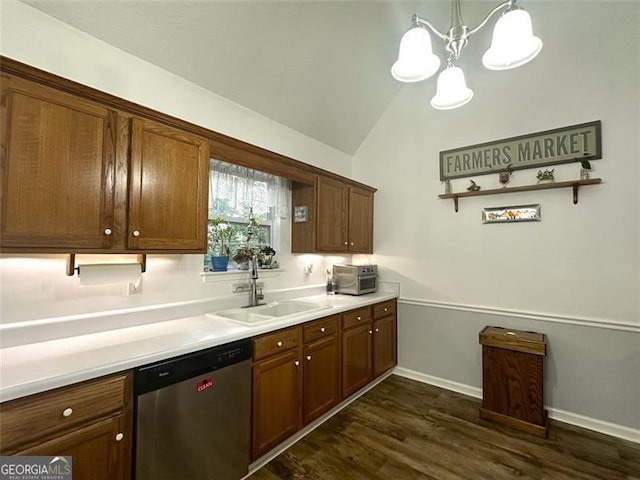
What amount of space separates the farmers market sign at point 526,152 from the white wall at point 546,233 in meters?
0.07

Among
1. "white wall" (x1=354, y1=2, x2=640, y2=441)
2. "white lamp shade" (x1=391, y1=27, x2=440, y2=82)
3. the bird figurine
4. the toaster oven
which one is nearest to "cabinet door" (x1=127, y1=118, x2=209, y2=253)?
"white lamp shade" (x1=391, y1=27, x2=440, y2=82)

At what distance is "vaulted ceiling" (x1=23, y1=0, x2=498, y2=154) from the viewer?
1.83 metres

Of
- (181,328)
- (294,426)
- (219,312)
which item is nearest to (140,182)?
(181,328)

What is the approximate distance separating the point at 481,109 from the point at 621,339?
7.68ft

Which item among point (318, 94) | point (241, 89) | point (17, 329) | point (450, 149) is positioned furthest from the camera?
point (450, 149)

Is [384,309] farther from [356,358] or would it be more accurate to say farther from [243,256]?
[243,256]

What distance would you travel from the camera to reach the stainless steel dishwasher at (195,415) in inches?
54.5

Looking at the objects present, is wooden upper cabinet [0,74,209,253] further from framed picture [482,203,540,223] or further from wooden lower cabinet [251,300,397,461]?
framed picture [482,203,540,223]

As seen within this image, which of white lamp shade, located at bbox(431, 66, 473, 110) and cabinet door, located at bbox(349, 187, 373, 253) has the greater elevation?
white lamp shade, located at bbox(431, 66, 473, 110)

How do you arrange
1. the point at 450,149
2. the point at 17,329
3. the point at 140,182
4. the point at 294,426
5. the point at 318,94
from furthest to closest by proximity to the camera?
the point at 450,149
the point at 318,94
the point at 294,426
the point at 140,182
the point at 17,329

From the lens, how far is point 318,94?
9.74ft

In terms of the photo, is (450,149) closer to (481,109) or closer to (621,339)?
(481,109)

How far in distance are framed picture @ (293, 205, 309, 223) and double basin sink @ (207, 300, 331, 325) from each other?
823 mm

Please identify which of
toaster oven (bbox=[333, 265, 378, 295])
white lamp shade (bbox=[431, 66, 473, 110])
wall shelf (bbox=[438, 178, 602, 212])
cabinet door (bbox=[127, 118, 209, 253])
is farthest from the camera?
toaster oven (bbox=[333, 265, 378, 295])
